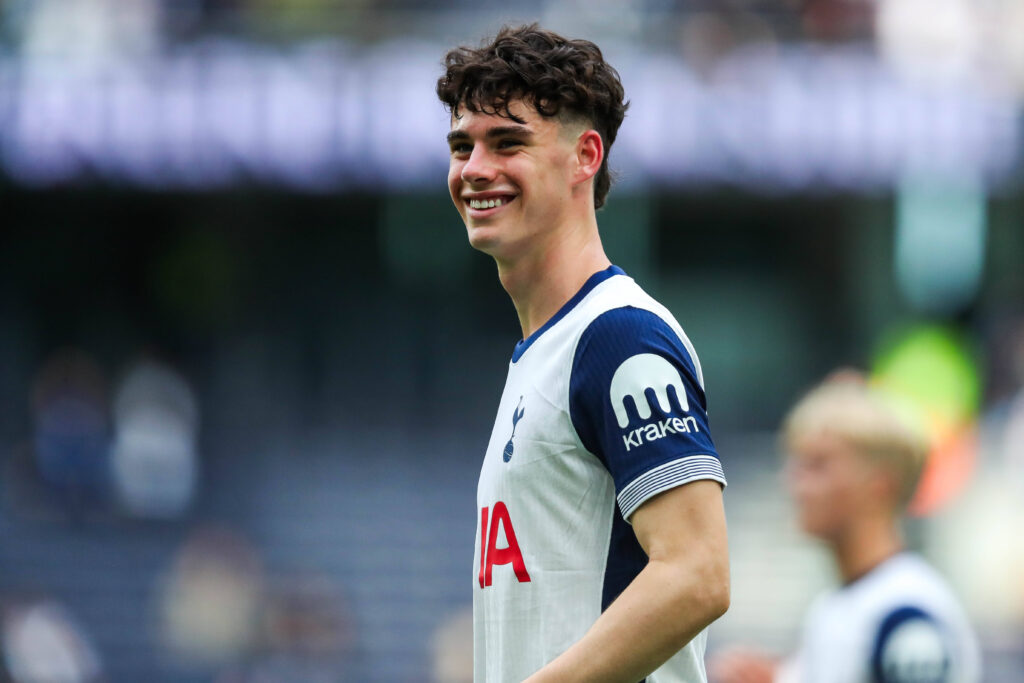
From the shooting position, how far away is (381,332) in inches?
775

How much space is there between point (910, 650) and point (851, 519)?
1.92 feet

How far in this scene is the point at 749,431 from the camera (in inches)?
723

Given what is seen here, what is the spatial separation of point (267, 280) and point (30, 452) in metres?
4.73

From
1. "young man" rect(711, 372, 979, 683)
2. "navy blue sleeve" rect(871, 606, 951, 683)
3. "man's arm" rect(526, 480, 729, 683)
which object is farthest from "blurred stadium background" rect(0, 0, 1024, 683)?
"man's arm" rect(526, 480, 729, 683)

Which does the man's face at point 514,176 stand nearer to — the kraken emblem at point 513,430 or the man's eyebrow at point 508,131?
the man's eyebrow at point 508,131

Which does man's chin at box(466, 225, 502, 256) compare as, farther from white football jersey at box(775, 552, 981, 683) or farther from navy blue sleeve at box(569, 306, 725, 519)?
white football jersey at box(775, 552, 981, 683)

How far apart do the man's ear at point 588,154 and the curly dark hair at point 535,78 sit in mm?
31

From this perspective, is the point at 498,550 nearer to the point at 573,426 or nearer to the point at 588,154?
the point at 573,426

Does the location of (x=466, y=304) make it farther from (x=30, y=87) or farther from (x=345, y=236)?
(x=30, y=87)

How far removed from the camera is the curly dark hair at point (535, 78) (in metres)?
2.42

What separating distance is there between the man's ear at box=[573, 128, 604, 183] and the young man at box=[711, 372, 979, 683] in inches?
79.2

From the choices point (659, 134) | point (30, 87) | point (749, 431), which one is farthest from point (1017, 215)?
point (30, 87)

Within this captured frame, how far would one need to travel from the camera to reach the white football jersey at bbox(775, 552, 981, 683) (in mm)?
3717

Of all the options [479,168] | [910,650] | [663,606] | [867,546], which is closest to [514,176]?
[479,168]
